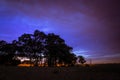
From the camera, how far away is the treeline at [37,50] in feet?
230

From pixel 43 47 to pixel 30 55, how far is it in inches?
244

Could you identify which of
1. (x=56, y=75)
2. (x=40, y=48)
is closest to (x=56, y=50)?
(x=40, y=48)

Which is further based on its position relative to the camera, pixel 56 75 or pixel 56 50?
pixel 56 50

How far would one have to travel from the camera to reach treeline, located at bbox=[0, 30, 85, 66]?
7019cm

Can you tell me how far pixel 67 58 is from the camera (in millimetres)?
72375

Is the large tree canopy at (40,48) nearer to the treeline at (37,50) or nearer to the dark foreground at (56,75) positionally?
the treeline at (37,50)

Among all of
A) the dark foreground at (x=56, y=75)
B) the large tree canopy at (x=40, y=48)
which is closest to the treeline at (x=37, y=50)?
the large tree canopy at (x=40, y=48)

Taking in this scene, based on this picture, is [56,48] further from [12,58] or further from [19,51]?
[12,58]

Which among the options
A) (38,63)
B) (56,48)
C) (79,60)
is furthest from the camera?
(79,60)

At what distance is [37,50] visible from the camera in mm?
70500

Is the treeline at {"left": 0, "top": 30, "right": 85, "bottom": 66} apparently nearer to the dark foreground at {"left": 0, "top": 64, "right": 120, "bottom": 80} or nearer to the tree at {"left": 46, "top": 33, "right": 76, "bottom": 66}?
the tree at {"left": 46, "top": 33, "right": 76, "bottom": 66}

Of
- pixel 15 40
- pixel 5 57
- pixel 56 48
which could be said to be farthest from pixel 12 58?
pixel 56 48

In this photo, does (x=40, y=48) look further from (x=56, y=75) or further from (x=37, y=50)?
(x=56, y=75)

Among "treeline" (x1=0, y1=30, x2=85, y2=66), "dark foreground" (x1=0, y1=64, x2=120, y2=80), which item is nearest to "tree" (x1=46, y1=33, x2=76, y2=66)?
"treeline" (x1=0, y1=30, x2=85, y2=66)
